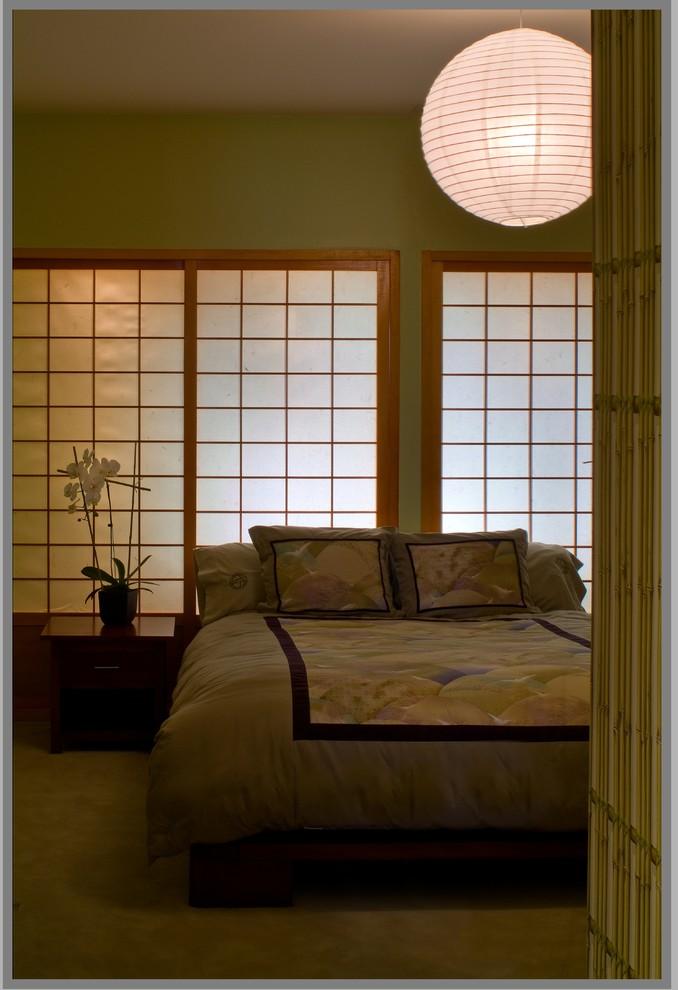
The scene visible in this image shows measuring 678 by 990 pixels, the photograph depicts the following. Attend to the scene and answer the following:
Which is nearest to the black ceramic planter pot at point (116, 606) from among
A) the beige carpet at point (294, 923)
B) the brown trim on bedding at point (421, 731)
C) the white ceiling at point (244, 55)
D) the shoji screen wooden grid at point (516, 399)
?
the beige carpet at point (294, 923)

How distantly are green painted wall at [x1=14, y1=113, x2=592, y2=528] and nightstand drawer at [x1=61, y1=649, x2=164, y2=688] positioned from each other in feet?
6.28

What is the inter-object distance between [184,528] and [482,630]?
67.8 inches

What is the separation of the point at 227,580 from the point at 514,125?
7.47ft

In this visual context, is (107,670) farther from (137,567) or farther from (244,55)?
(244,55)

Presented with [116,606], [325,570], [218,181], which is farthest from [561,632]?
[218,181]

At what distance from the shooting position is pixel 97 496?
4.80m

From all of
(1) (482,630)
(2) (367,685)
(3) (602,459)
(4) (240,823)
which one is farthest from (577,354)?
(3) (602,459)

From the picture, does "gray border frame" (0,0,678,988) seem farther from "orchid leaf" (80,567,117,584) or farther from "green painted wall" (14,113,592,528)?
"green painted wall" (14,113,592,528)

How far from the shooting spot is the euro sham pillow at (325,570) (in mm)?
4535

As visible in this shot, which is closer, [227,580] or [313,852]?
[313,852]

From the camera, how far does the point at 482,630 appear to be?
13.7 feet

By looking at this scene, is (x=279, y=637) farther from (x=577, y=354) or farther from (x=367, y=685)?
(x=577, y=354)

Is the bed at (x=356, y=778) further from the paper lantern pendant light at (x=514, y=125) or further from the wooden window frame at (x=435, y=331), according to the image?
the wooden window frame at (x=435, y=331)

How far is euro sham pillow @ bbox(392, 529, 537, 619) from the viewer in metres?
4.52
